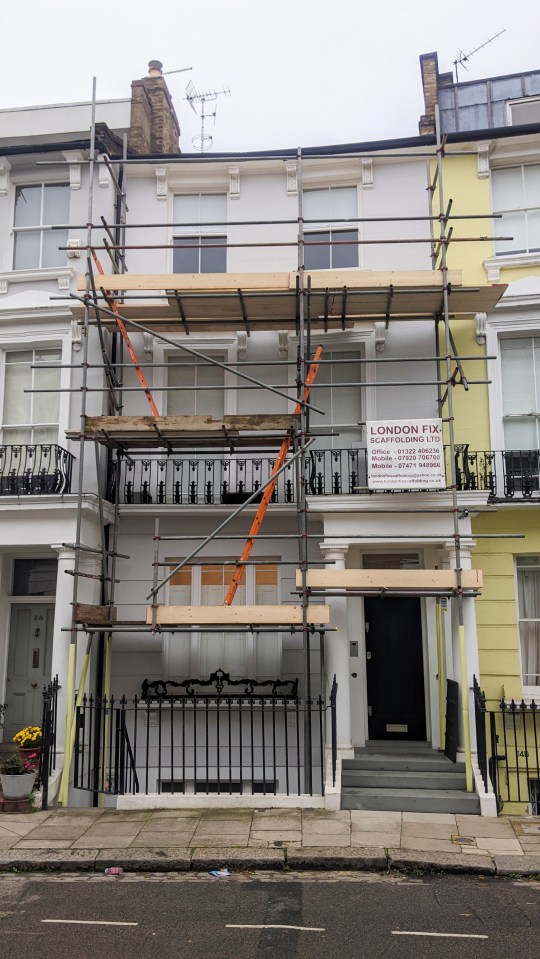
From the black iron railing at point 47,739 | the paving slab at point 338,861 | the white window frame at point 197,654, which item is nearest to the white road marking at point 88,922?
the paving slab at point 338,861

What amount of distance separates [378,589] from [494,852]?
3.45 m

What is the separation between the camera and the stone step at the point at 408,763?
10.4 m

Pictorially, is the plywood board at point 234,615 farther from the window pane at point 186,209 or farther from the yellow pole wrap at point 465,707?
the window pane at point 186,209

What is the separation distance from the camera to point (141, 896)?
700 cm

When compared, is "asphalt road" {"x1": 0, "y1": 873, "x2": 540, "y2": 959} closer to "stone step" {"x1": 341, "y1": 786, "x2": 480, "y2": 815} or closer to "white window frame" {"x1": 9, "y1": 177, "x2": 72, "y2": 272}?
"stone step" {"x1": 341, "y1": 786, "x2": 480, "y2": 815}

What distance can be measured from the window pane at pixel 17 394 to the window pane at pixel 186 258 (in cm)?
303

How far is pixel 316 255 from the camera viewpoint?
43.5 ft

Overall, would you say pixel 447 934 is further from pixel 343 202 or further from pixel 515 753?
pixel 343 202

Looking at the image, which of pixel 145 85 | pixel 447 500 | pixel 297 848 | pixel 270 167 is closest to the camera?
pixel 297 848

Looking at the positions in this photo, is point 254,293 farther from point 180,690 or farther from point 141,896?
point 141,896

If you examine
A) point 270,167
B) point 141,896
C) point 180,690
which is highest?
point 270,167

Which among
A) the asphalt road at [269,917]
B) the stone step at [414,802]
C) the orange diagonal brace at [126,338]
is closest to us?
the asphalt road at [269,917]

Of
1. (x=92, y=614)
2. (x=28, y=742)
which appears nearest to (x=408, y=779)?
(x=92, y=614)

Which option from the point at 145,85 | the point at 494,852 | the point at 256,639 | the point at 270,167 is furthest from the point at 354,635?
the point at 145,85
